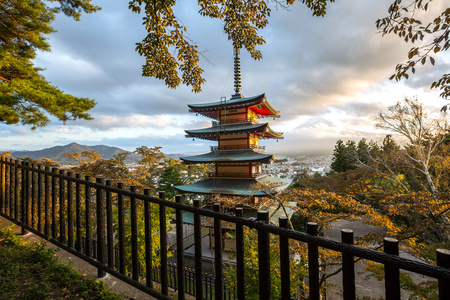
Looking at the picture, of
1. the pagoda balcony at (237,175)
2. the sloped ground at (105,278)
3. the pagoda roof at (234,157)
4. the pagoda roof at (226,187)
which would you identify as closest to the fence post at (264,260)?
the sloped ground at (105,278)

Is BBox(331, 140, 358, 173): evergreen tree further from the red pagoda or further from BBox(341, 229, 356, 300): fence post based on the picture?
BBox(341, 229, 356, 300): fence post

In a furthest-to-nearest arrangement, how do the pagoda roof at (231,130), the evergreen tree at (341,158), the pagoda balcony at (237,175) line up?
the evergreen tree at (341,158) → the pagoda balcony at (237,175) → the pagoda roof at (231,130)

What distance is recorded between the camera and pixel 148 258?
225 cm

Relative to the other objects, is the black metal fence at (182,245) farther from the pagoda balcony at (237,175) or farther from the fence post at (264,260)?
the pagoda balcony at (237,175)

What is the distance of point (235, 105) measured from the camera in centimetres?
1272

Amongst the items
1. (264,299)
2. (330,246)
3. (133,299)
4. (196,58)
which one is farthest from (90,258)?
(196,58)

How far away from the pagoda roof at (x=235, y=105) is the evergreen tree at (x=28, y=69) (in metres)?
6.33

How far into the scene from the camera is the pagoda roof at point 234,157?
36.4 feet

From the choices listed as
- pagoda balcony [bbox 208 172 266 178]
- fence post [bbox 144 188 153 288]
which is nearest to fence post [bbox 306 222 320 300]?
fence post [bbox 144 188 153 288]

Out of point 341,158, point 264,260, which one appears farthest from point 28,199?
point 341,158

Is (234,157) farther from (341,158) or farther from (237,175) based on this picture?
(341,158)

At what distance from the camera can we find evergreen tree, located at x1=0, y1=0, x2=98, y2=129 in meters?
6.82

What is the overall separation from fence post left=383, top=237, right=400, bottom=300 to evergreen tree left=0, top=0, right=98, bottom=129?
982 cm

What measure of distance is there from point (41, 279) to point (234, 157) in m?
9.81
